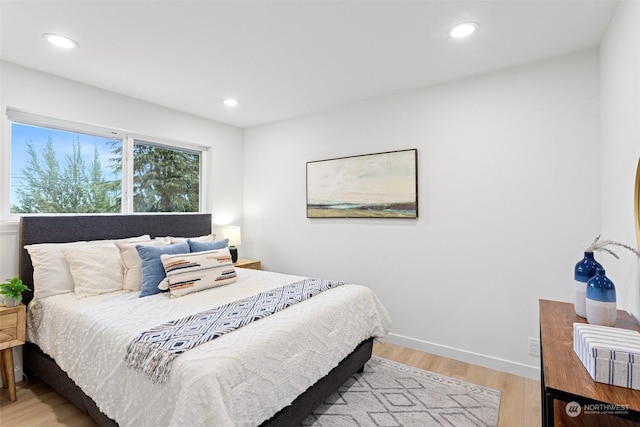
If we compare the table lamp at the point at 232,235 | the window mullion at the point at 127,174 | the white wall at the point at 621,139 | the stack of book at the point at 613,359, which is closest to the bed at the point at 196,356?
the window mullion at the point at 127,174

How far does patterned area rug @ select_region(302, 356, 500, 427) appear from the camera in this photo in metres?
2.04

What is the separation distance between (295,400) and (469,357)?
1.77 meters

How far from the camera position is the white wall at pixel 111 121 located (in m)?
2.50

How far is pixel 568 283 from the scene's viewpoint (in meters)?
2.41

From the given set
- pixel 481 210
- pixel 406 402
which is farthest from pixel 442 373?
pixel 481 210

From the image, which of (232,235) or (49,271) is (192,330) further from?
(232,235)

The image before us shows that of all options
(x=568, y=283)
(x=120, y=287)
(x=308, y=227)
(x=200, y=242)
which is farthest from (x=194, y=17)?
(x=568, y=283)

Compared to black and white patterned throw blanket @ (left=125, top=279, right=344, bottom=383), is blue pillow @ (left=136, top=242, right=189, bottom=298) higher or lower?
higher

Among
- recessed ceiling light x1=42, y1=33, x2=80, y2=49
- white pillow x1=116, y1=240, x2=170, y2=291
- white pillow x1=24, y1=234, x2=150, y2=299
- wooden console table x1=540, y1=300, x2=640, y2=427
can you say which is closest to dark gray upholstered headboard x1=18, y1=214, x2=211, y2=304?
white pillow x1=24, y1=234, x2=150, y2=299

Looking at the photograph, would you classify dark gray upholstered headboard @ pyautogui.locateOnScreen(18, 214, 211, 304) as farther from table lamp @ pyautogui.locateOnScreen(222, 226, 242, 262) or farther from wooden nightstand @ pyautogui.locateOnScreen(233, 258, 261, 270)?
wooden nightstand @ pyautogui.locateOnScreen(233, 258, 261, 270)

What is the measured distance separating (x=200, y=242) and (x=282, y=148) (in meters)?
1.66

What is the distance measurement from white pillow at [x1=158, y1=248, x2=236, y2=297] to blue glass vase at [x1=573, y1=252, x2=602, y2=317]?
2.36 metres

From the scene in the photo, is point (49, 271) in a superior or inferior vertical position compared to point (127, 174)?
inferior

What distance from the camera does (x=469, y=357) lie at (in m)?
2.82
